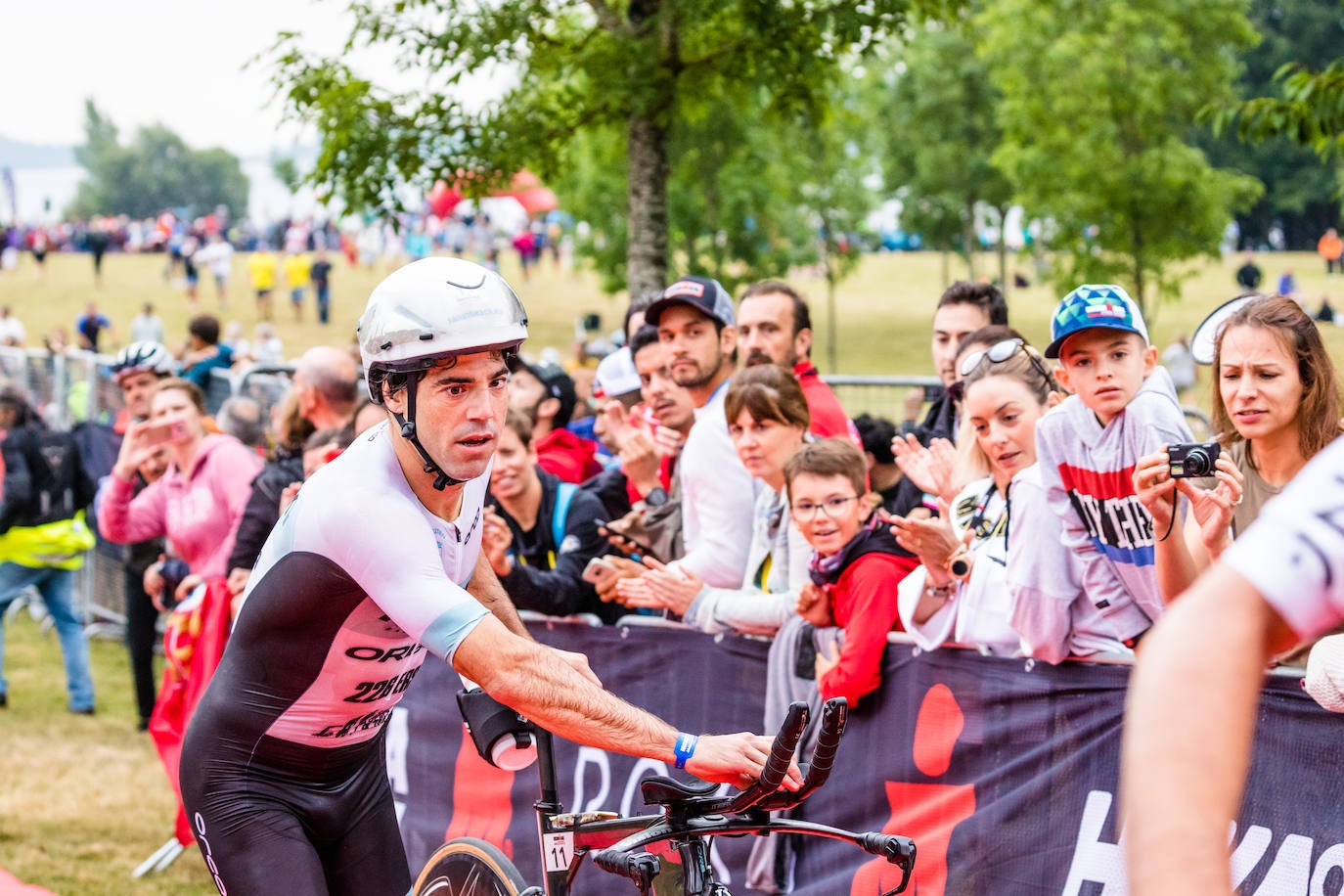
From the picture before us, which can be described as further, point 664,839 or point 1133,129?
point 1133,129

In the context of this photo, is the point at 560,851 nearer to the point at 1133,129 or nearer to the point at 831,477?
the point at 831,477

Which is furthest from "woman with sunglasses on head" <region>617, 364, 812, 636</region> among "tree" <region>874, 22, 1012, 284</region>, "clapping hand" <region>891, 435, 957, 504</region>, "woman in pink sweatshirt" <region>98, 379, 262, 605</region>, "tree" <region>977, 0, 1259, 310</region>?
"tree" <region>874, 22, 1012, 284</region>

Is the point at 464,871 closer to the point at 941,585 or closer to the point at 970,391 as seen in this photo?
the point at 941,585

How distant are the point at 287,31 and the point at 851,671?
713cm

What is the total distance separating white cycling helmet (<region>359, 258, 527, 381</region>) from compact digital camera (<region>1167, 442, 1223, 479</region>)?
179 centimetres

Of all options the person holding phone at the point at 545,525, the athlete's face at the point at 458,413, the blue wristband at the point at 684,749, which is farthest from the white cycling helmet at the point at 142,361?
the blue wristband at the point at 684,749

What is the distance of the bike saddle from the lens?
3.15 meters

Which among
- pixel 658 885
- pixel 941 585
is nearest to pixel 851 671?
pixel 941 585

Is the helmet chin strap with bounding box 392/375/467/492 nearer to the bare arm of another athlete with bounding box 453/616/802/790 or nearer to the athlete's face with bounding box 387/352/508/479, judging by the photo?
the athlete's face with bounding box 387/352/508/479

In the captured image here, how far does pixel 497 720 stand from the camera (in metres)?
3.68

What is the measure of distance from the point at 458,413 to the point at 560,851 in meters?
1.17

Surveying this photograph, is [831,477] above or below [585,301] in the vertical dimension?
below

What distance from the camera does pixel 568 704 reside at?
310 cm

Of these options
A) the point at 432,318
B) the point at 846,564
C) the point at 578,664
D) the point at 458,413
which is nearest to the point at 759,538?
the point at 846,564
